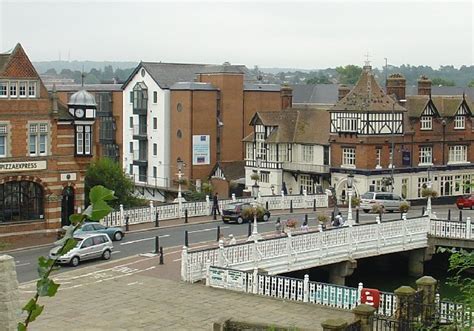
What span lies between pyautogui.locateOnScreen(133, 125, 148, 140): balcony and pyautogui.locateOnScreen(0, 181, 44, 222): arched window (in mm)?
41135

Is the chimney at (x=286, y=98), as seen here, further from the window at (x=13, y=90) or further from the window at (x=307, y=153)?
the window at (x=13, y=90)

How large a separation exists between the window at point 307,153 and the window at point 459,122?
1168cm

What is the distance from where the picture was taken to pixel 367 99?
64562 mm

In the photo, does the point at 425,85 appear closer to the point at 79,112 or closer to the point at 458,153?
the point at 458,153

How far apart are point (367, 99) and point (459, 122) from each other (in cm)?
899

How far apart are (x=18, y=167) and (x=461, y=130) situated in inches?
1550

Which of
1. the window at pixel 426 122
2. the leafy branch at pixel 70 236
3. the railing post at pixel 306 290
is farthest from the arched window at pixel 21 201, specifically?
the leafy branch at pixel 70 236

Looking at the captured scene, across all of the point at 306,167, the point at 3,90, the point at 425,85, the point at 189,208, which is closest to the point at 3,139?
the point at 3,90

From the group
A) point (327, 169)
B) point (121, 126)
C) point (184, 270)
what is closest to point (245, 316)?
point (184, 270)

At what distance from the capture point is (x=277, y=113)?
239 feet

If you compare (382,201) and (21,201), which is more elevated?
(21,201)

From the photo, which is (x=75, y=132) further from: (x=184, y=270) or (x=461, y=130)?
(x=461, y=130)

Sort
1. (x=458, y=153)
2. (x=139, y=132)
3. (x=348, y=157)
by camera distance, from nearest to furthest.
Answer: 1. (x=348, y=157)
2. (x=458, y=153)
3. (x=139, y=132)

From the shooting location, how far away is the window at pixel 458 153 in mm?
68000
